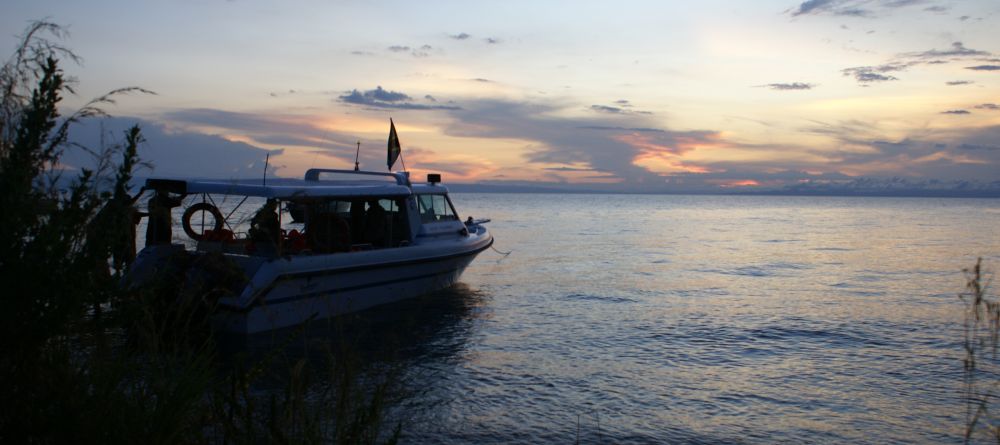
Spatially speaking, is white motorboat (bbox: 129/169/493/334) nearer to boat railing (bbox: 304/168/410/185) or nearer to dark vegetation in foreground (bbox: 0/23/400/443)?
boat railing (bbox: 304/168/410/185)

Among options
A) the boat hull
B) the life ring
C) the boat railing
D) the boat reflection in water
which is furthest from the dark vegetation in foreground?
the boat railing

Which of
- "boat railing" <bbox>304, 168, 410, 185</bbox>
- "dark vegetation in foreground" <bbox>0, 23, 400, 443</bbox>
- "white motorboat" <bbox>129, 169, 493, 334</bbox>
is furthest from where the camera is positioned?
"boat railing" <bbox>304, 168, 410, 185</bbox>

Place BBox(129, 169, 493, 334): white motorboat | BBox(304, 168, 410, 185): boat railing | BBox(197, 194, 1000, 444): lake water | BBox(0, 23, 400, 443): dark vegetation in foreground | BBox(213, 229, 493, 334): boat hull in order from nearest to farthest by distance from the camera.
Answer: BBox(0, 23, 400, 443): dark vegetation in foreground
BBox(197, 194, 1000, 444): lake water
BBox(213, 229, 493, 334): boat hull
BBox(129, 169, 493, 334): white motorboat
BBox(304, 168, 410, 185): boat railing

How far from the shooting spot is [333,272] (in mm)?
12930

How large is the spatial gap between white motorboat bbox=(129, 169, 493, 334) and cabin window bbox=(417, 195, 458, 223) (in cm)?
3

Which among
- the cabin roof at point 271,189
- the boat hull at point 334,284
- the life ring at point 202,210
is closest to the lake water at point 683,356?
the boat hull at point 334,284

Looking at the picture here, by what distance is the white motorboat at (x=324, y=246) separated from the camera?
11844 millimetres

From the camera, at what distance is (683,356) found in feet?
39.0

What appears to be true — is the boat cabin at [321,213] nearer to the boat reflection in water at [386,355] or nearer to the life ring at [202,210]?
the life ring at [202,210]

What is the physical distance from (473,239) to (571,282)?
435cm

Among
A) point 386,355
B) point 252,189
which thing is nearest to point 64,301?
A: point 386,355

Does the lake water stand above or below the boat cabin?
below

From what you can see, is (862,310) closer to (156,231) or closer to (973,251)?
(156,231)

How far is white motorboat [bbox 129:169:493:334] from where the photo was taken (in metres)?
11.8
